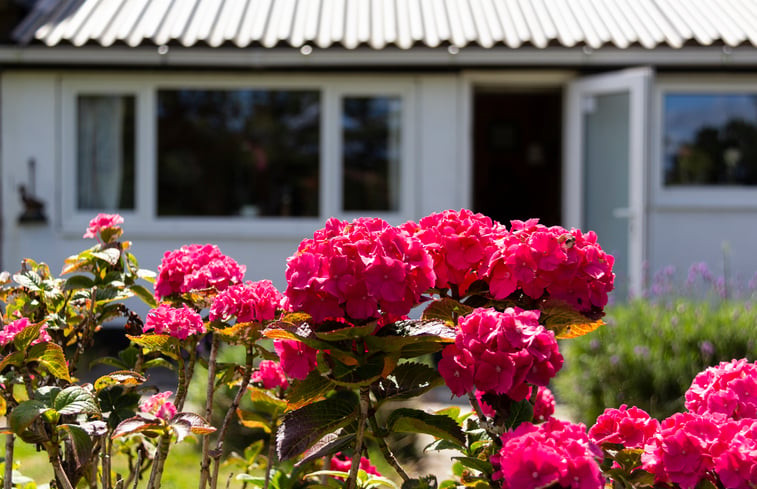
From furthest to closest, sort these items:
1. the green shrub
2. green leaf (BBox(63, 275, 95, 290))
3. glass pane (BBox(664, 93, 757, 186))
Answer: glass pane (BBox(664, 93, 757, 186)) < the green shrub < green leaf (BBox(63, 275, 95, 290))

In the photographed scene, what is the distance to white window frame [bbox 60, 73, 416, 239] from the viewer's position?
771 cm

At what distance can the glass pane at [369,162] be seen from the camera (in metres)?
7.89

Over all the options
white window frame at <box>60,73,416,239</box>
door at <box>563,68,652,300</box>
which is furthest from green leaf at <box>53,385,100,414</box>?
white window frame at <box>60,73,416,239</box>

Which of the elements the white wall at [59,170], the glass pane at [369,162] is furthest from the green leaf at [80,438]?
the glass pane at [369,162]

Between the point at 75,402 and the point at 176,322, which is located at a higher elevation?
the point at 176,322

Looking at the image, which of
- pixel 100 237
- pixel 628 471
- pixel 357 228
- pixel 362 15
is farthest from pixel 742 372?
pixel 362 15

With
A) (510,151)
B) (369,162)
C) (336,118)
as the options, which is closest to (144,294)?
(336,118)

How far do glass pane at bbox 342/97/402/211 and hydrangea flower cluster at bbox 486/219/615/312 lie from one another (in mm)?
6441

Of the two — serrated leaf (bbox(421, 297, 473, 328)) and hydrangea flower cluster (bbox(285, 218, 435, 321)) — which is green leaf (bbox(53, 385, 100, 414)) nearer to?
hydrangea flower cluster (bbox(285, 218, 435, 321))

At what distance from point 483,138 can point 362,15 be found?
17.0 ft

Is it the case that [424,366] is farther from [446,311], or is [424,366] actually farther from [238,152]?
[238,152]

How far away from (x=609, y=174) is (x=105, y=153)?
4820 mm

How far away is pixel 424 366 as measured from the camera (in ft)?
5.06

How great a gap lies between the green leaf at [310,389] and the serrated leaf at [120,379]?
0.34 metres
